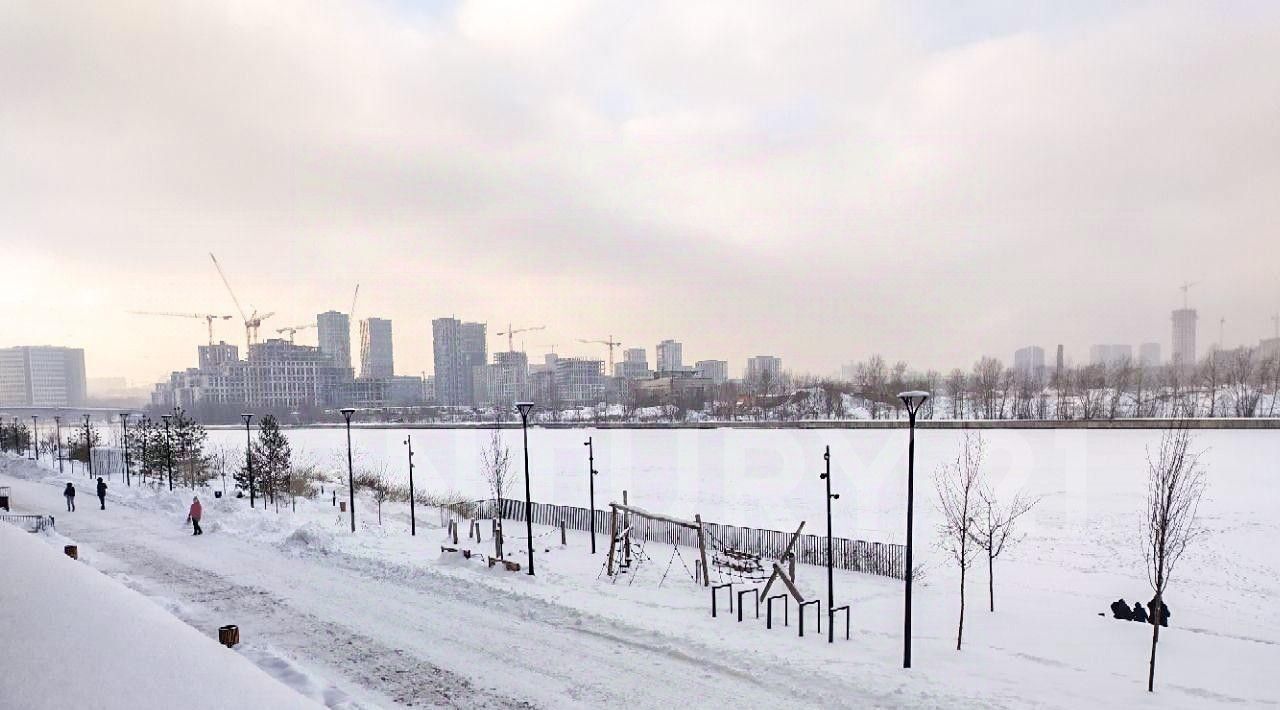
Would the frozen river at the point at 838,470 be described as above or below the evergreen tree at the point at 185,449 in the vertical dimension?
below

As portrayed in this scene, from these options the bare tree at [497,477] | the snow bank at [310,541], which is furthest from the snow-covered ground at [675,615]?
the bare tree at [497,477]

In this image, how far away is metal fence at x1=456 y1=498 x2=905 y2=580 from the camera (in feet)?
70.3

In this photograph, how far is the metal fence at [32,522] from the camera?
2291 centimetres

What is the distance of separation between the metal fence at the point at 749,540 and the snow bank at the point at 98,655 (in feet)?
53.6

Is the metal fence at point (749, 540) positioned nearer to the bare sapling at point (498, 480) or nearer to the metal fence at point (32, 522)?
the bare sapling at point (498, 480)

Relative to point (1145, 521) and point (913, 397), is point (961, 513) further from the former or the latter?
point (913, 397)

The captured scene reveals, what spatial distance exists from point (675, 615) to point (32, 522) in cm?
2446

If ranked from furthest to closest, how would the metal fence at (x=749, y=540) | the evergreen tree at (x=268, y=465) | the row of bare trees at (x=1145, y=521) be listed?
1. the evergreen tree at (x=268, y=465)
2. the metal fence at (x=749, y=540)
3. the row of bare trees at (x=1145, y=521)

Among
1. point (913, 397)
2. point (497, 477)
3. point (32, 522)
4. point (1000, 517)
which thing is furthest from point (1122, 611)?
point (32, 522)

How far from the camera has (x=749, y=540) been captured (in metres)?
24.9

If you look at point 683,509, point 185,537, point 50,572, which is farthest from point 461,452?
point 50,572

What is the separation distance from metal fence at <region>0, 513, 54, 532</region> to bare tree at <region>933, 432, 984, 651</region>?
2991 centimetres

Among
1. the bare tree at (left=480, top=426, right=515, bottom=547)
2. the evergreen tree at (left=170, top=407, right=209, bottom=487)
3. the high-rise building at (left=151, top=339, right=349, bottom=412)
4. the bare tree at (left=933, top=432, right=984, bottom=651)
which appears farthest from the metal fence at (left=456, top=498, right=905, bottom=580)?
the high-rise building at (left=151, top=339, right=349, bottom=412)

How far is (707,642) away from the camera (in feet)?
43.8
